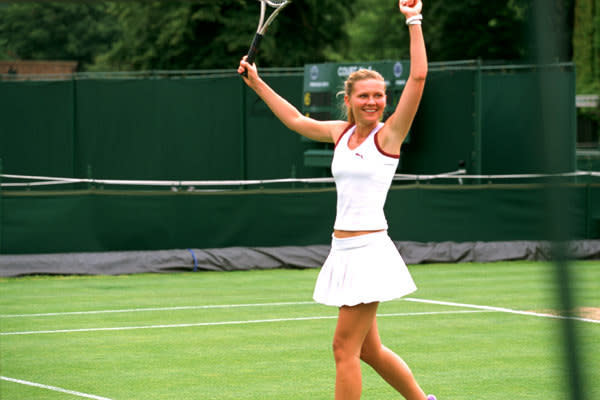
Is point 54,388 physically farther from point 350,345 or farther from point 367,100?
point 367,100

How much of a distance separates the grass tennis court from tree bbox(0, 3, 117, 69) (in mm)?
8949

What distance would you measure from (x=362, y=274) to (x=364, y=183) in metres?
0.46

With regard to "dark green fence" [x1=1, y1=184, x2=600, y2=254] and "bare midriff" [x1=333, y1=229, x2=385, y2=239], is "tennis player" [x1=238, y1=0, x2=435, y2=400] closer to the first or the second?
"bare midriff" [x1=333, y1=229, x2=385, y2=239]

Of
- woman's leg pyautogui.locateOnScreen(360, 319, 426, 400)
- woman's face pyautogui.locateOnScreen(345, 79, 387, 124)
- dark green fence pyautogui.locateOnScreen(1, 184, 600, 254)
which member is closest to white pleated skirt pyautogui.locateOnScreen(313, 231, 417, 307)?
woman's leg pyautogui.locateOnScreen(360, 319, 426, 400)

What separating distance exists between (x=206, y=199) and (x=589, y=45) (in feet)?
116

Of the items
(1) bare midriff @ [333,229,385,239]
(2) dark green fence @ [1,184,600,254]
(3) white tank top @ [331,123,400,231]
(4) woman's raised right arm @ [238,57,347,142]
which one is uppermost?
(4) woman's raised right arm @ [238,57,347,142]

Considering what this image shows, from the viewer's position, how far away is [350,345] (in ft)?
18.2

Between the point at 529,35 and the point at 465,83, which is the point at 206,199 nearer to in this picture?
the point at 465,83

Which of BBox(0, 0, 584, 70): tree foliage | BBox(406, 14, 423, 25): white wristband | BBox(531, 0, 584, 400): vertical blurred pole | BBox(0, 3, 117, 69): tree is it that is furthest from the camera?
BBox(0, 0, 584, 70): tree foliage

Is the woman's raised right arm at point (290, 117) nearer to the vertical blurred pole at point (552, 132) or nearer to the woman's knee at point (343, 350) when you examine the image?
the woman's knee at point (343, 350)

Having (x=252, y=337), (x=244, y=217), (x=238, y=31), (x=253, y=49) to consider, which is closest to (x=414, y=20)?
(x=253, y=49)

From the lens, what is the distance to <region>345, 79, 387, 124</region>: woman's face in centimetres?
563

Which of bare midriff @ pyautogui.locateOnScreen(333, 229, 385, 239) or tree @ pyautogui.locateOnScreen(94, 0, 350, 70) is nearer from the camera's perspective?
bare midriff @ pyautogui.locateOnScreen(333, 229, 385, 239)

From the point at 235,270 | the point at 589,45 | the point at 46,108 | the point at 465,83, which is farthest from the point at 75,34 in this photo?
the point at 235,270
